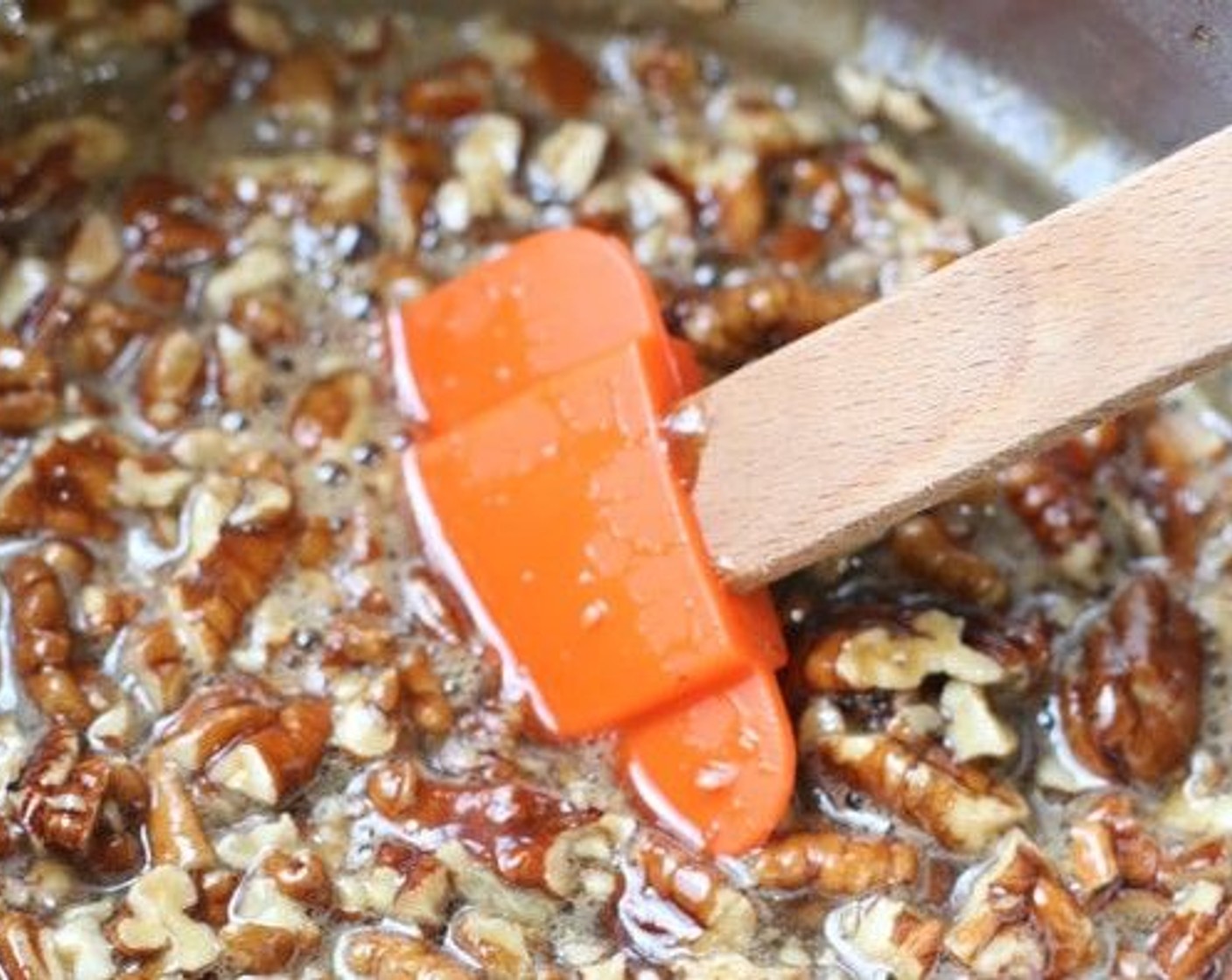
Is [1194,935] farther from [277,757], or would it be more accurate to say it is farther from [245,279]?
[245,279]

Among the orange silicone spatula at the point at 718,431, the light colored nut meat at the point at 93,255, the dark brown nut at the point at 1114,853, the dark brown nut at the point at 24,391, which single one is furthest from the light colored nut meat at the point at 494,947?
the light colored nut meat at the point at 93,255

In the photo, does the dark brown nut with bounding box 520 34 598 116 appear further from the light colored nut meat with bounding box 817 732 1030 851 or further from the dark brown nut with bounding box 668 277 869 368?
the light colored nut meat with bounding box 817 732 1030 851

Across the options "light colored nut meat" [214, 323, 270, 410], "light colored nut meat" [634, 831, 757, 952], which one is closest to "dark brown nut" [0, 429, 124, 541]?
"light colored nut meat" [214, 323, 270, 410]

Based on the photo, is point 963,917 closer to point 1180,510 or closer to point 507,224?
point 1180,510

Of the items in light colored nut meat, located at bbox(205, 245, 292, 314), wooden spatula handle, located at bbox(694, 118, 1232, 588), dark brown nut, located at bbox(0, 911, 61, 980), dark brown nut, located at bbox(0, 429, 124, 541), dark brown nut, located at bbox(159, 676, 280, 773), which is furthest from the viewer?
light colored nut meat, located at bbox(205, 245, 292, 314)

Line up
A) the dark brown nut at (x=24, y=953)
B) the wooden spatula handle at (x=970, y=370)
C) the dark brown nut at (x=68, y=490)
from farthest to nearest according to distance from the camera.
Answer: the dark brown nut at (x=68, y=490) → the dark brown nut at (x=24, y=953) → the wooden spatula handle at (x=970, y=370)

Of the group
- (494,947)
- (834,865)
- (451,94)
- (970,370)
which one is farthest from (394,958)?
(451,94)

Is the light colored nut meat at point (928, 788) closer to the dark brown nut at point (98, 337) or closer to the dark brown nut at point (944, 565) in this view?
the dark brown nut at point (944, 565)
